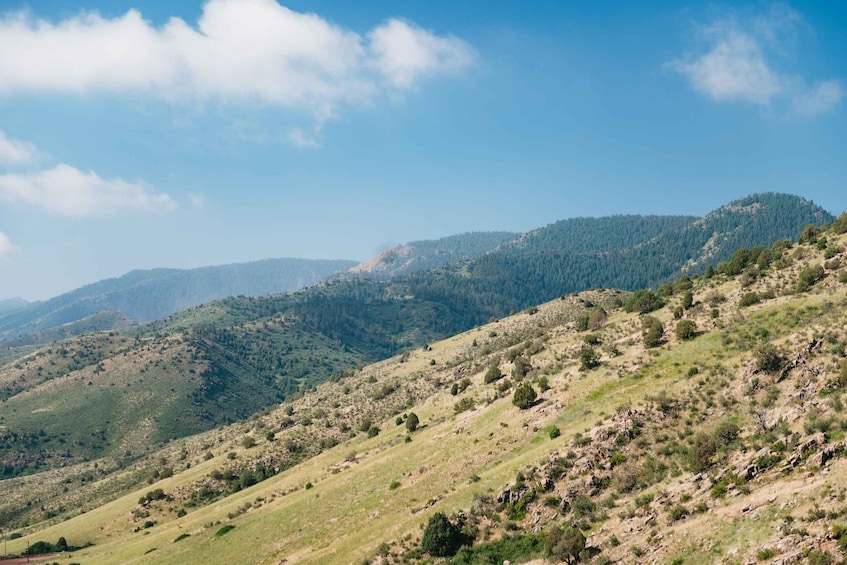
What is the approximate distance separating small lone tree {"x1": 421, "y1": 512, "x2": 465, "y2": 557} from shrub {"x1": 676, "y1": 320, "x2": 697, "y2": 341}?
26350 mm

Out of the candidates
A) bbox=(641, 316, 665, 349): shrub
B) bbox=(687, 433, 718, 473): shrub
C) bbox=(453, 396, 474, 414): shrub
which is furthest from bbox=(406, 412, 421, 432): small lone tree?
bbox=(687, 433, 718, 473): shrub

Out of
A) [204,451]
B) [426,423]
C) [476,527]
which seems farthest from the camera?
[204,451]

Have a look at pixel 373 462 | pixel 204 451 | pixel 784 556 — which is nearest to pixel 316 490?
pixel 373 462

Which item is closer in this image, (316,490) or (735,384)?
(735,384)

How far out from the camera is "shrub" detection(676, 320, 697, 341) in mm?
43062

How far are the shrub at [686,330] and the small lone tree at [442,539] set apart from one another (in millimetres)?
26350

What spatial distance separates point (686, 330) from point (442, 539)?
91.4 feet

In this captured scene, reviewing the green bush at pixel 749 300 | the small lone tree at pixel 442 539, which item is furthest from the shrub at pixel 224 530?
the green bush at pixel 749 300

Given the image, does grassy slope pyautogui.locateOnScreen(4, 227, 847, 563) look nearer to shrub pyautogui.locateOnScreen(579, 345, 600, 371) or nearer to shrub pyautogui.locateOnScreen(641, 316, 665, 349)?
shrub pyautogui.locateOnScreen(641, 316, 665, 349)

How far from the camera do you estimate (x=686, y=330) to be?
141 ft

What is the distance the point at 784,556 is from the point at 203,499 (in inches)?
2647

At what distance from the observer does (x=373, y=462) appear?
48.8 meters

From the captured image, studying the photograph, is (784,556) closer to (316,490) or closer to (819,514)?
(819,514)

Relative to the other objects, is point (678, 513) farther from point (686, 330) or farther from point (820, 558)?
point (686, 330)
